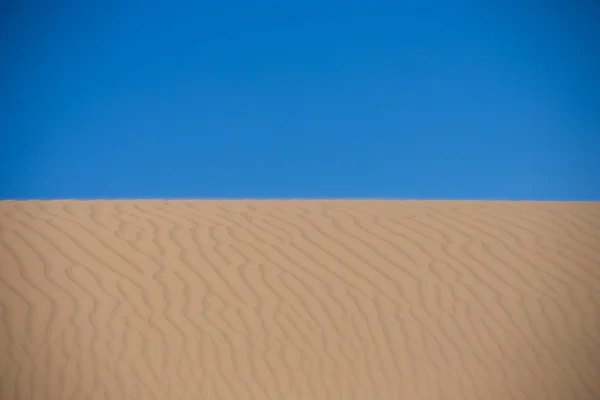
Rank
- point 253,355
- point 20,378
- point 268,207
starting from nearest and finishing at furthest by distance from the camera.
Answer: point 20,378, point 253,355, point 268,207

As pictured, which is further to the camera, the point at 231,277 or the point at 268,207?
the point at 268,207

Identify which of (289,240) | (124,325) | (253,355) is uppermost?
(289,240)

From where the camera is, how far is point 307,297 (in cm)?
798

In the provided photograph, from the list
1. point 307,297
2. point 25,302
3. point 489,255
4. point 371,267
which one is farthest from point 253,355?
point 489,255

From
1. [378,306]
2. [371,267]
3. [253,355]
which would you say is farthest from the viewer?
[371,267]

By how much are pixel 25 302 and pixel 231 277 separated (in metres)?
2.77

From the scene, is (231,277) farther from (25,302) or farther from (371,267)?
(25,302)

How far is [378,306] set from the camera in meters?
7.88

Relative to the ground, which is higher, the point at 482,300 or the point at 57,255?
the point at 57,255

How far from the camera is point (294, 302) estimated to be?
25.9 feet

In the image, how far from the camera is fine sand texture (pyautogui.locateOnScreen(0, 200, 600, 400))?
664 cm

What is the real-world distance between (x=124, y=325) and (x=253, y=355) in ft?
5.76

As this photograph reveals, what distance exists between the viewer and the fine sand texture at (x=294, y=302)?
21.8 ft

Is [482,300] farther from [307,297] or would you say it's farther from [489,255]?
[307,297]
